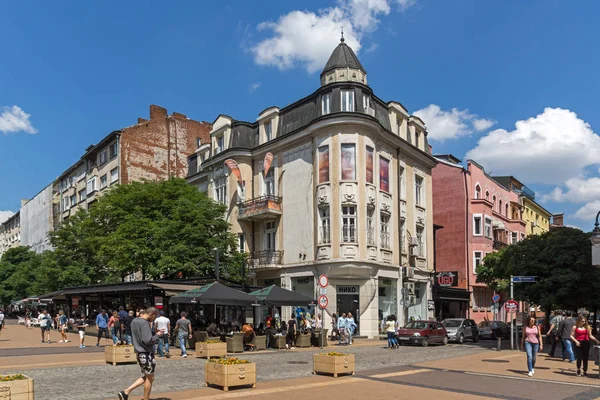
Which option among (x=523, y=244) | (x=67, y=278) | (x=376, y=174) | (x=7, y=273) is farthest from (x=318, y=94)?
(x=7, y=273)

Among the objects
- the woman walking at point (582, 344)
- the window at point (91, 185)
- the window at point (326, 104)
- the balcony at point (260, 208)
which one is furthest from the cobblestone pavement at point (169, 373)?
the window at point (91, 185)

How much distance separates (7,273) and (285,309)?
51.1 m

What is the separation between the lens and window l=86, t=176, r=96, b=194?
57.1 m

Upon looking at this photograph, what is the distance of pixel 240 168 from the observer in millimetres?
39625

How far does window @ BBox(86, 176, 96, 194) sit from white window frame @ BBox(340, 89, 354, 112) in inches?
1280

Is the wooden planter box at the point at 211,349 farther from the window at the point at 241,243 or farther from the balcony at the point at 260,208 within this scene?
the window at the point at 241,243

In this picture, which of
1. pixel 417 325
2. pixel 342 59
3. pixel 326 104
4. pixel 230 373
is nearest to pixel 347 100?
pixel 326 104

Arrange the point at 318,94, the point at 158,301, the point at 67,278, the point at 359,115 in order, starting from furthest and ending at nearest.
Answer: the point at 67,278, the point at 318,94, the point at 359,115, the point at 158,301

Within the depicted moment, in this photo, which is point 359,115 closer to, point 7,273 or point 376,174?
point 376,174

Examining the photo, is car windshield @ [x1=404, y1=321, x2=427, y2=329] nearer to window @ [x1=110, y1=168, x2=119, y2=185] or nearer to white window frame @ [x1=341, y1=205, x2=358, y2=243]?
white window frame @ [x1=341, y1=205, x2=358, y2=243]

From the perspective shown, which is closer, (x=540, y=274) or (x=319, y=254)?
(x=540, y=274)

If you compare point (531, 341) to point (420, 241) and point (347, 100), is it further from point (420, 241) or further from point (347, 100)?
point (420, 241)

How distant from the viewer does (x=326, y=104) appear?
112 feet

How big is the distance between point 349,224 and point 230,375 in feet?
69.5
